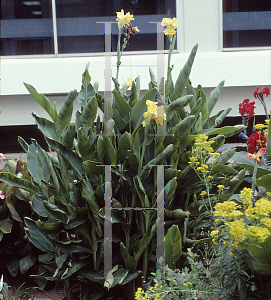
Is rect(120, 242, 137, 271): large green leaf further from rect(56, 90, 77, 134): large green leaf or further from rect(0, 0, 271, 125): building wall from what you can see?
rect(0, 0, 271, 125): building wall

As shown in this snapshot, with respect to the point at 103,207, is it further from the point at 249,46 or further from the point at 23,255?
the point at 249,46

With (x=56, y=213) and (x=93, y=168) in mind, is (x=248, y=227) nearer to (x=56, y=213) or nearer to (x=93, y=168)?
(x=93, y=168)

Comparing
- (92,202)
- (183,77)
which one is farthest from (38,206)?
(183,77)

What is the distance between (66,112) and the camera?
83.0 inches

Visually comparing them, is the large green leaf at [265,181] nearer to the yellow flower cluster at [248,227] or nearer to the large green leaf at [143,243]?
the yellow flower cluster at [248,227]

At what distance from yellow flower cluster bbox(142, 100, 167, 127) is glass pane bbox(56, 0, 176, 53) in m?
2.29

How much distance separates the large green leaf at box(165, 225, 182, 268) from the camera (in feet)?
6.29

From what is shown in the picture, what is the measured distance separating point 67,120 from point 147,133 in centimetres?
54

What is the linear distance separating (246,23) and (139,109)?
258 cm

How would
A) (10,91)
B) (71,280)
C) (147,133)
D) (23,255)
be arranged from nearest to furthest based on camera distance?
(147,133), (71,280), (23,255), (10,91)

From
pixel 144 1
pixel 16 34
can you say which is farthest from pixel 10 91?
pixel 144 1

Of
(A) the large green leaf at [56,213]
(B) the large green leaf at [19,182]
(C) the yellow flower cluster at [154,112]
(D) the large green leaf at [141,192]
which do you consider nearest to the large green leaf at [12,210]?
(B) the large green leaf at [19,182]

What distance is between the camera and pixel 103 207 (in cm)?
204

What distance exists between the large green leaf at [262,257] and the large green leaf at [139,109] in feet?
3.35
